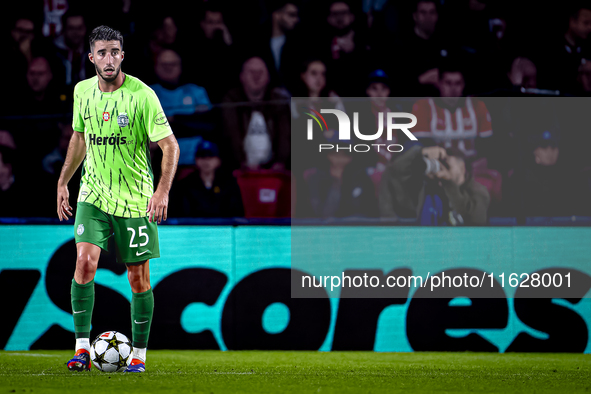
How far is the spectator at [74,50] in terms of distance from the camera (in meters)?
A: 6.66

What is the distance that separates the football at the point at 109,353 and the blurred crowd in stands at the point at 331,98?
2.34 m

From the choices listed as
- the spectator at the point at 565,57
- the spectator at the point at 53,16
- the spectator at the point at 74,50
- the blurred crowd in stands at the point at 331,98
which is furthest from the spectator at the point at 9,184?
the spectator at the point at 565,57

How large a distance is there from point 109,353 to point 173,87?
349 cm

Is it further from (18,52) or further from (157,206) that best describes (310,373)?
(18,52)

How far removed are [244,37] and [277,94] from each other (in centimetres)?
77

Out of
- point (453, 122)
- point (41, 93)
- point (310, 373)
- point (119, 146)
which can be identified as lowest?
point (310, 373)

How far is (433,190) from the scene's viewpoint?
5.77 metres

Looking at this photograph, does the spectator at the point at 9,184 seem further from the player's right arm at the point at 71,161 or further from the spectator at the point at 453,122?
the spectator at the point at 453,122

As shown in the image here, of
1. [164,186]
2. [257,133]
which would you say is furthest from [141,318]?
[257,133]

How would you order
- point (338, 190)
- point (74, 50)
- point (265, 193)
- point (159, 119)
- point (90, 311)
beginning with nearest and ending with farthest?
point (90, 311), point (159, 119), point (338, 190), point (265, 193), point (74, 50)

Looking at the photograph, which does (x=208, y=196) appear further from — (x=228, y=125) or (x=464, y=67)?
(x=464, y=67)

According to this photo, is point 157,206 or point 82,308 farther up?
point 157,206

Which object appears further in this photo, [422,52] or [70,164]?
[422,52]

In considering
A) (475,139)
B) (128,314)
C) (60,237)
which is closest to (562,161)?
(475,139)
